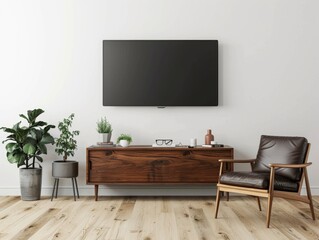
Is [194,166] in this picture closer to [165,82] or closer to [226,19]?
[165,82]

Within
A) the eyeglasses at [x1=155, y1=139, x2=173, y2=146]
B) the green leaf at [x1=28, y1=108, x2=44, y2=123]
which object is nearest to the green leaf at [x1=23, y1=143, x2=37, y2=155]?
the green leaf at [x1=28, y1=108, x2=44, y2=123]

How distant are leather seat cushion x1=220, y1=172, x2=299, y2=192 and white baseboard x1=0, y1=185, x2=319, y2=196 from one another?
1.34m

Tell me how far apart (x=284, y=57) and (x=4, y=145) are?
146 inches

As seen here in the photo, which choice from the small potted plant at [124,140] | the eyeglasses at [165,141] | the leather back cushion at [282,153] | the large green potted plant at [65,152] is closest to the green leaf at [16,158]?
the large green potted plant at [65,152]

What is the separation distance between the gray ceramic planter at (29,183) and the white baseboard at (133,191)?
32 centimetres

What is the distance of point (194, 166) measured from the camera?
544 centimetres

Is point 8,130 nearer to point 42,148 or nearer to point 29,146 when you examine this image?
point 29,146

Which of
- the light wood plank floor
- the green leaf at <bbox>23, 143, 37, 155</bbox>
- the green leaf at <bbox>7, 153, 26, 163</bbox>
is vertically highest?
the green leaf at <bbox>23, 143, 37, 155</bbox>

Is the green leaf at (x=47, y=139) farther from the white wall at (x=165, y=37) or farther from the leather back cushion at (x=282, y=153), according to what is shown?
the leather back cushion at (x=282, y=153)

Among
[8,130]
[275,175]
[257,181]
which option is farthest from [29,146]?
[275,175]

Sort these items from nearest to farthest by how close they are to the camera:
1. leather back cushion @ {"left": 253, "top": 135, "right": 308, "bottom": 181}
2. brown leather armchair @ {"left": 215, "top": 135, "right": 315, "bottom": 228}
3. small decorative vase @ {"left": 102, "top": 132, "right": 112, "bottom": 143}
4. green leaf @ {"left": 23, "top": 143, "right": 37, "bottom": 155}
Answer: brown leather armchair @ {"left": 215, "top": 135, "right": 315, "bottom": 228}
leather back cushion @ {"left": 253, "top": 135, "right": 308, "bottom": 181}
green leaf @ {"left": 23, "top": 143, "right": 37, "bottom": 155}
small decorative vase @ {"left": 102, "top": 132, "right": 112, "bottom": 143}

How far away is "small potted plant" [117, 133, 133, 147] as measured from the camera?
554cm

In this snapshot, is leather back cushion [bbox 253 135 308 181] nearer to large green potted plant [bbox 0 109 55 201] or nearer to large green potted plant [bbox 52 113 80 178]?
large green potted plant [bbox 52 113 80 178]

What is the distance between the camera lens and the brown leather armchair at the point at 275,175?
4.29 m
